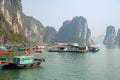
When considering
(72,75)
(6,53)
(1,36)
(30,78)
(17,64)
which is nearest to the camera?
(30,78)

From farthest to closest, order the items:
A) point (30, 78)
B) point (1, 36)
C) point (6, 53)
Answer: point (1, 36) → point (6, 53) → point (30, 78)

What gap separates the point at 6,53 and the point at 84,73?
172 ft

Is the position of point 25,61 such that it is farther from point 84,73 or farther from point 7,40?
point 7,40

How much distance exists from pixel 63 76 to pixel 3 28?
465ft

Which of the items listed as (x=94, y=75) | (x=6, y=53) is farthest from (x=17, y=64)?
(x=6, y=53)

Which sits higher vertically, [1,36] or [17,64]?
[1,36]

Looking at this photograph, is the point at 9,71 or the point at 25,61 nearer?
the point at 9,71

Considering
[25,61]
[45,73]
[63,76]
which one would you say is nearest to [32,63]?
[25,61]

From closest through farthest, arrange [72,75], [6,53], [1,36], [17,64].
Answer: [72,75] → [17,64] → [6,53] → [1,36]

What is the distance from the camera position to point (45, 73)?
65812 millimetres

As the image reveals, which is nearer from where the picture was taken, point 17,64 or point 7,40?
point 17,64

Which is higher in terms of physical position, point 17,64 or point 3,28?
point 3,28

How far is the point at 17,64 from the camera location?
226ft

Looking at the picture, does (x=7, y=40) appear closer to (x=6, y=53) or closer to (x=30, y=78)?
(x=6, y=53)
